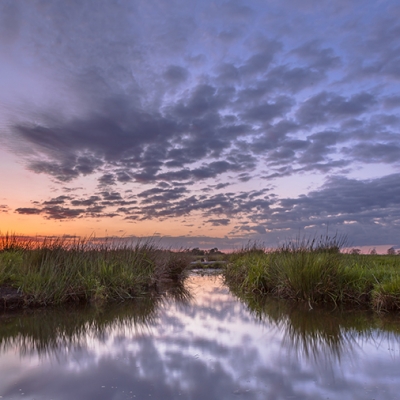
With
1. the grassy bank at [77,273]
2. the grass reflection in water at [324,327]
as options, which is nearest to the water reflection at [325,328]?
the grass reflection in water at [324,327]

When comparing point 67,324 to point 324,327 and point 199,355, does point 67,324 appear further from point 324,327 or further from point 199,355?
point 324,327

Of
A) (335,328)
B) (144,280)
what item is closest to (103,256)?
(144,280)

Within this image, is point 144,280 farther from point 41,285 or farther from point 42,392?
point 42,392

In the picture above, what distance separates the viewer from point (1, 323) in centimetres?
675

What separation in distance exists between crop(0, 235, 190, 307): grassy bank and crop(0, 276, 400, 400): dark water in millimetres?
881

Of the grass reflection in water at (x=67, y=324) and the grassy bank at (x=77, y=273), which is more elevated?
the grassy bank at (x=77, y=273)

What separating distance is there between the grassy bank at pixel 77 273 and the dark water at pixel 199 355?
0.88 meters

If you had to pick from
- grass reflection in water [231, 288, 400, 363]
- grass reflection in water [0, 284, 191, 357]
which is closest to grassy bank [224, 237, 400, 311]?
grass reflection in water [231, 288, 400, 363]

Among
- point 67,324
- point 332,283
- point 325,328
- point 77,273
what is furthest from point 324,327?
point 77,273

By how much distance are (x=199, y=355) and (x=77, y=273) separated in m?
5.83

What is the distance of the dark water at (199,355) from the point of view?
3648 millimetres

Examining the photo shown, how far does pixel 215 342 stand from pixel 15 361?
2.74m

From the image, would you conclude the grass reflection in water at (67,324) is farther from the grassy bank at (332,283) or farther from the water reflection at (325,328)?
the grassy bank at (332,283)

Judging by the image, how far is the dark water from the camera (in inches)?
144
